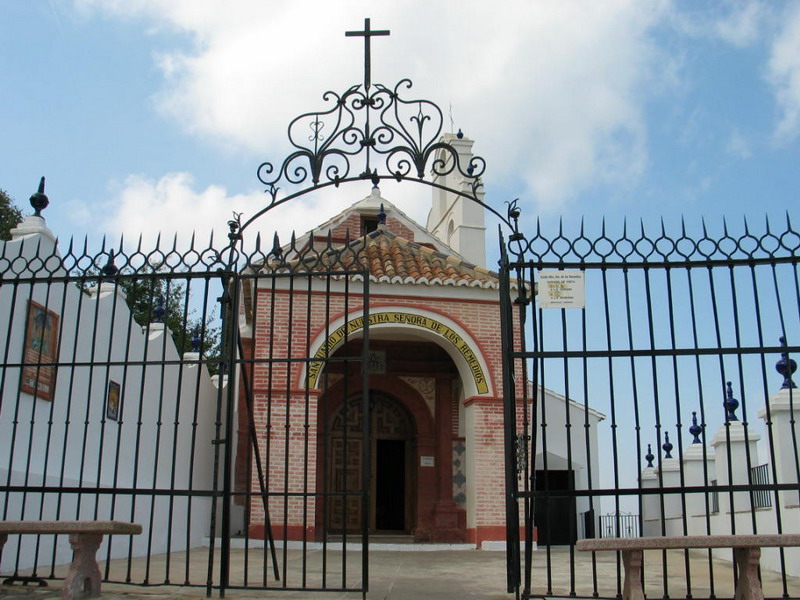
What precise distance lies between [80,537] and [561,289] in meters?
3.66

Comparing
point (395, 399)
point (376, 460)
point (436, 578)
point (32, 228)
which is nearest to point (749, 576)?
point (436, 578)

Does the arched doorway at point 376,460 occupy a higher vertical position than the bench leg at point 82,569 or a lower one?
higher

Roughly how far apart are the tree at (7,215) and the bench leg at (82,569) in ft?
60.1

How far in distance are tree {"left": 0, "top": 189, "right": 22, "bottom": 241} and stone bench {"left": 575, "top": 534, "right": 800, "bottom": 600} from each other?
20.6 meters

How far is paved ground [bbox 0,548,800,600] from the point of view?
5.62 m

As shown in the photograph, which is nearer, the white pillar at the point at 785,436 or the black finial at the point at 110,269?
the black finial at the point at 110,269

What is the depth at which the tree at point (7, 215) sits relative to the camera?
21917 millimetres

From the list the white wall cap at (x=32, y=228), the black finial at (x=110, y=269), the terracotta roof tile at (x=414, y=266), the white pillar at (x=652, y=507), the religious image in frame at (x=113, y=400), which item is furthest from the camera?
the white pillar at (x=652, y=507)

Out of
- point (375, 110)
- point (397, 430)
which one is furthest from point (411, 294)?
point (375, 110)

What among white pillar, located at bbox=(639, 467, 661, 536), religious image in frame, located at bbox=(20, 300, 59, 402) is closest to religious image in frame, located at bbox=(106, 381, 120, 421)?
religious image in frame, located at bbox=(20, 300, 59, 402)

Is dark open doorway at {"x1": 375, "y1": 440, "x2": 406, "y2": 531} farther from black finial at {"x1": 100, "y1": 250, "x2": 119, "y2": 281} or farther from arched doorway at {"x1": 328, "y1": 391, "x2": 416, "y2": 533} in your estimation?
black finial at {"x1": 100, "y1": 250, "x2": 119, "y2": 281}

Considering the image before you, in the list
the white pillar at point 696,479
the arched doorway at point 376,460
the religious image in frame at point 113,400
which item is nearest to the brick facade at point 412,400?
the arched doorway at point 376,460

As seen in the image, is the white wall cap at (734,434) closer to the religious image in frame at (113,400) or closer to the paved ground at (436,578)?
the paved ground at (436,578)

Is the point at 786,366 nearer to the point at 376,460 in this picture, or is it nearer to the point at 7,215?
the point at 376,460
